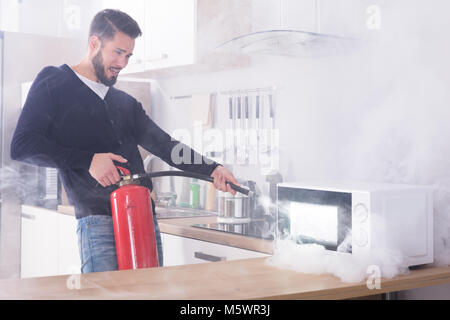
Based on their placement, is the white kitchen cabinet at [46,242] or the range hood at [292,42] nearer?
the range hood at [292,42]

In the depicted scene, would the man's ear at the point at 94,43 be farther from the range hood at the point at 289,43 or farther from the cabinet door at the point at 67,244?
the cabinet door at the point at 67,244

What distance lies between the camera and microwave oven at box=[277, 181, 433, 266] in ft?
3.96

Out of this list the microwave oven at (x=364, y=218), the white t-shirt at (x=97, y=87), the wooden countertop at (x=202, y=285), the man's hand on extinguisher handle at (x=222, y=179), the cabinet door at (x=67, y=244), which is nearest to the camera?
the wooden countertop at (x=202, y=285)

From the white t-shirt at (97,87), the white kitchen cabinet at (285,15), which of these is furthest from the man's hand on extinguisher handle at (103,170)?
the white kitchen cabinet at (285,15)

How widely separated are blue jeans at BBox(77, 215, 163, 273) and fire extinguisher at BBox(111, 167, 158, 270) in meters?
0.07

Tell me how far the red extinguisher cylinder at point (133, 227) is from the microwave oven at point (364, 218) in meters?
0.36

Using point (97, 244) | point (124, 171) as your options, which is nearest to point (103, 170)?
point (124, 171)

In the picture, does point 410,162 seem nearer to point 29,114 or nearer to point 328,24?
point 328,24

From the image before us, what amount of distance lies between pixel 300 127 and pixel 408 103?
1.48ft

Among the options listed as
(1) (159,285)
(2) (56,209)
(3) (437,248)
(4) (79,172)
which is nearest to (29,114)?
(4) (79,172)

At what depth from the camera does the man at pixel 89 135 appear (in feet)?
5.27

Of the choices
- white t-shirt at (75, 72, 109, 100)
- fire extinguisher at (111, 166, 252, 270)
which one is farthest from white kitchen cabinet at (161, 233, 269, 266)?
white t-shirt at (75, 72, 109, 100)

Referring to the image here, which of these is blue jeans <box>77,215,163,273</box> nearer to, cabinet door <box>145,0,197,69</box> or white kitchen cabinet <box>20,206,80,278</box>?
white kitchen cabinet <box>20,206,80,278</box>

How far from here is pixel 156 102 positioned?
2197mm
